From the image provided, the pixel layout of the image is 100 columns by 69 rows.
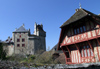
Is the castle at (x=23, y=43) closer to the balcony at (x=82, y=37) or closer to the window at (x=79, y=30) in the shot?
the balcony at (x=82, y=37)

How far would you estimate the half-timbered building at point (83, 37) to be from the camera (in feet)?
37.2

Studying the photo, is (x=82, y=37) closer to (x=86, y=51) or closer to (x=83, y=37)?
(x=83, y=37)

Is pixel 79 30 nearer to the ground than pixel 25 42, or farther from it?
nearer to the ground

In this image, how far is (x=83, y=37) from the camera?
12.3 m

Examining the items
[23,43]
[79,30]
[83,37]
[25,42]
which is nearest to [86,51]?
[83,37]

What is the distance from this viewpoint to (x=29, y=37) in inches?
1826

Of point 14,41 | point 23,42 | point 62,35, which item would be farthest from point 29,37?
point 62,35

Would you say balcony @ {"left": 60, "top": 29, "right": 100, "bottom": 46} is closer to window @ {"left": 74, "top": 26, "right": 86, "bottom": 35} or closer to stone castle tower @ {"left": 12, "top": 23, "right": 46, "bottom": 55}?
window @ {"left": 74, "top": 26, "right": 86, "bottom": 35}

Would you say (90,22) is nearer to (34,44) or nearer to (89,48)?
(89,48)

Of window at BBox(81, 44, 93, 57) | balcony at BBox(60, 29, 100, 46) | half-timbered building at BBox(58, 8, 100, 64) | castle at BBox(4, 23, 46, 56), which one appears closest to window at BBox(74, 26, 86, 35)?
half-timbered building at BBox(58, 8, 100, 64)

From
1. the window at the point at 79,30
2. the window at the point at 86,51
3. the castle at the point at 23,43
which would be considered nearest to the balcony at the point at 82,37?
the window at the point at 79,30

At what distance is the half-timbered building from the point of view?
11328mm

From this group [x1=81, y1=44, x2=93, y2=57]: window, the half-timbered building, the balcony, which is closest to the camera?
the balcony

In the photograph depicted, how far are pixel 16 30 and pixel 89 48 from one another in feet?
131
